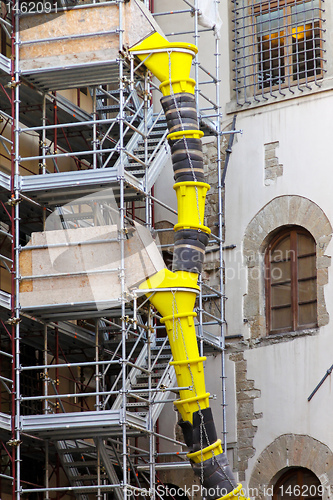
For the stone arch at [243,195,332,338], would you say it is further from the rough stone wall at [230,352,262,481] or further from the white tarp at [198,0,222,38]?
the white tarp at [198,0,222,38]

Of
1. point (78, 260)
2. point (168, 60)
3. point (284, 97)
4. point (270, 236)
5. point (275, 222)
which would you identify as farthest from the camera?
point (284, 97)

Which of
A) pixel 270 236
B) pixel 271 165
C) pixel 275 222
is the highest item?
pixel 271 165

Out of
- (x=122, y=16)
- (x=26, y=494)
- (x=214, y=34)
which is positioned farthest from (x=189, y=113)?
(x=26, y=494)

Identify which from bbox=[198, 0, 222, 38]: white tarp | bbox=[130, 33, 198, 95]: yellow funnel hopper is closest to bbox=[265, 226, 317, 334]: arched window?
bbox=[130, 33, 198, 95]: yellow funnel hopper

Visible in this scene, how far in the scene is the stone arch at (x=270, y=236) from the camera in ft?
62.2

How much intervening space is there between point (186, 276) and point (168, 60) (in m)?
3.01

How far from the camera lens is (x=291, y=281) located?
19.4 meters

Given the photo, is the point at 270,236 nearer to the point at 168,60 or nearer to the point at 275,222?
the point at 275,222

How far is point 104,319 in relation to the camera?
18.8m

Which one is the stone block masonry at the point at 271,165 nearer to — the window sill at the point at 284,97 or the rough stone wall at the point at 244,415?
the window sill at the point at 284,97

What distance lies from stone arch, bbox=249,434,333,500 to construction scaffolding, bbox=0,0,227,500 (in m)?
0.82

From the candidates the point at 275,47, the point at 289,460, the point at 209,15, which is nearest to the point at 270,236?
the point at 275,47

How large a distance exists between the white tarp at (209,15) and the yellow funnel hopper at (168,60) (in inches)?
78.4

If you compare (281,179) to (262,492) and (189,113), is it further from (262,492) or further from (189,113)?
(262,492)
